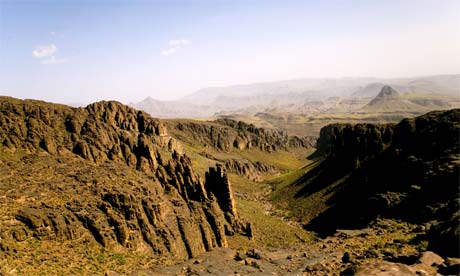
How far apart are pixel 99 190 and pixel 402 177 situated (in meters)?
67.0

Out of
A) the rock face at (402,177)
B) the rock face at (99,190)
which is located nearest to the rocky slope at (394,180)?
the rock face at (402,177)

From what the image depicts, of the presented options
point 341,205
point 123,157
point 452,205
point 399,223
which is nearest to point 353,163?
point 341,205

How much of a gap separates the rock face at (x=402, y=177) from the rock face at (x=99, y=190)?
32127 millimetres

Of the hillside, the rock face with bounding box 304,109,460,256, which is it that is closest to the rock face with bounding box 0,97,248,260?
the hillside

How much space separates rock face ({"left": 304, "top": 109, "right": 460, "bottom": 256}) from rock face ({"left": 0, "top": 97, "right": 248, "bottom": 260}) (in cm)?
3213

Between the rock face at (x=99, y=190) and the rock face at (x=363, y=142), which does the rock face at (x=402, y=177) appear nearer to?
the rock face at (x=363, y=142)

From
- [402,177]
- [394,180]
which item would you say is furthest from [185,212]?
[402,177]

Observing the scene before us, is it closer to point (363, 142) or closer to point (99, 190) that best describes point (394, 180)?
point (363, 142)

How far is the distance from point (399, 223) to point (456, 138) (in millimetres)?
25198

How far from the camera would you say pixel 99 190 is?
58.3 metres

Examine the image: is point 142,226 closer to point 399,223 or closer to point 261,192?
point 399,223

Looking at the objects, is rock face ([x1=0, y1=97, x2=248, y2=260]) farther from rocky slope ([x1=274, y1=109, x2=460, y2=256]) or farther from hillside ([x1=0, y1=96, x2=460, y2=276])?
rocky slope ([x1=274, y1=109, x2=460, y2=256])

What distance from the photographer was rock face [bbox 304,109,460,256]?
230 feet

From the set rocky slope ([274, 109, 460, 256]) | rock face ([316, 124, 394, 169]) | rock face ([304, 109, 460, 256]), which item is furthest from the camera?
rock face ([316, 124, 394, 169])
